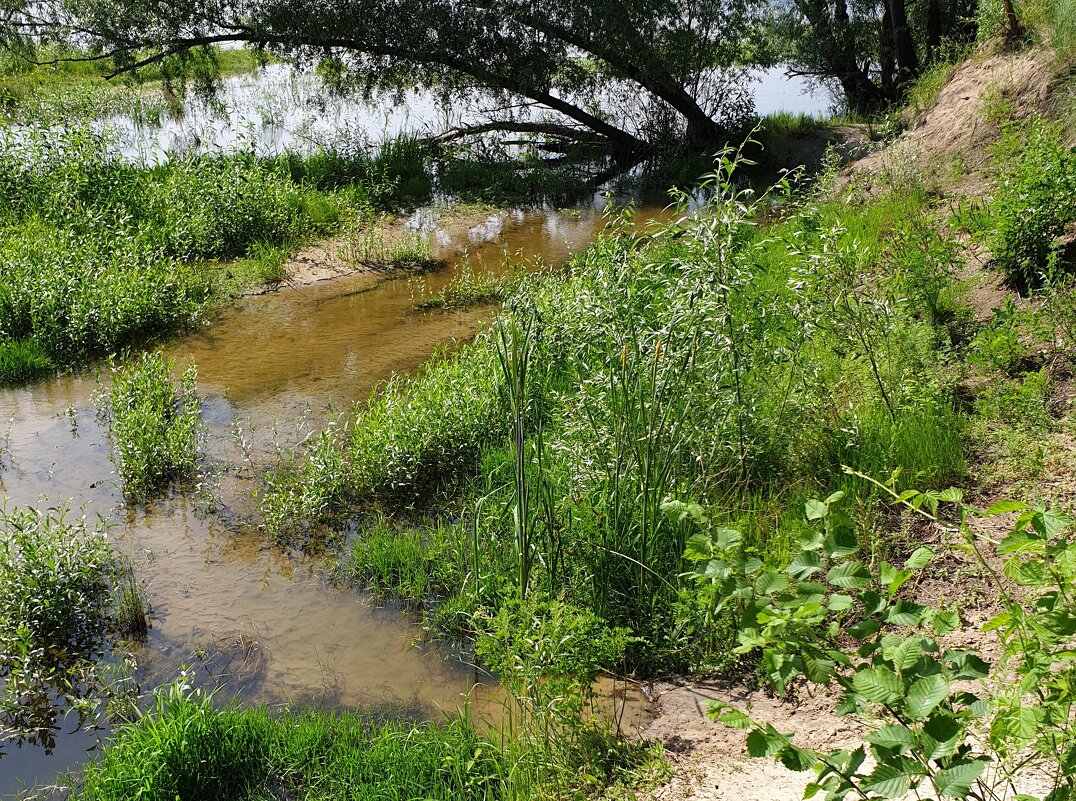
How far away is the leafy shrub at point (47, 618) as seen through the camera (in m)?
4.51

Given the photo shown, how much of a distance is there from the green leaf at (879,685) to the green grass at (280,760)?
1838 millimetres

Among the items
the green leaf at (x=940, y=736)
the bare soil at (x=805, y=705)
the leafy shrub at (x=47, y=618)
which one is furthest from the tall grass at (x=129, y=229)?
the green leaf at (x=940, y=736)

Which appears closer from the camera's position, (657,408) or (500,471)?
(657,408)

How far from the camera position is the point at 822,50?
15438 mm

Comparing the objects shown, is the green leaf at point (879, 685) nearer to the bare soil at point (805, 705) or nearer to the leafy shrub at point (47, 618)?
the bare soil at point (805, 705)

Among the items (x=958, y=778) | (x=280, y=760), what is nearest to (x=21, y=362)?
(x=280, y=760)

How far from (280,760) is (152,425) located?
11.8 feet

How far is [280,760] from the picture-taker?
4027 millimetres

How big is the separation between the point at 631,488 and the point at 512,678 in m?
1.18

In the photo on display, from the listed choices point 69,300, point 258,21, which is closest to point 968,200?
point 69,300

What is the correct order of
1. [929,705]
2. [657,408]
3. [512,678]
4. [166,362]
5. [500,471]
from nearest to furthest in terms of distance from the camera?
[929,705], [512,678], [657,408], [500,471], [166,362]

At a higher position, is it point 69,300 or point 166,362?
point 69,300

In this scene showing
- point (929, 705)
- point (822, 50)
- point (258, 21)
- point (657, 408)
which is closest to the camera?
point (929, 705)

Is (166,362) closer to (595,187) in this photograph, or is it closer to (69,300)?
(69,300)
